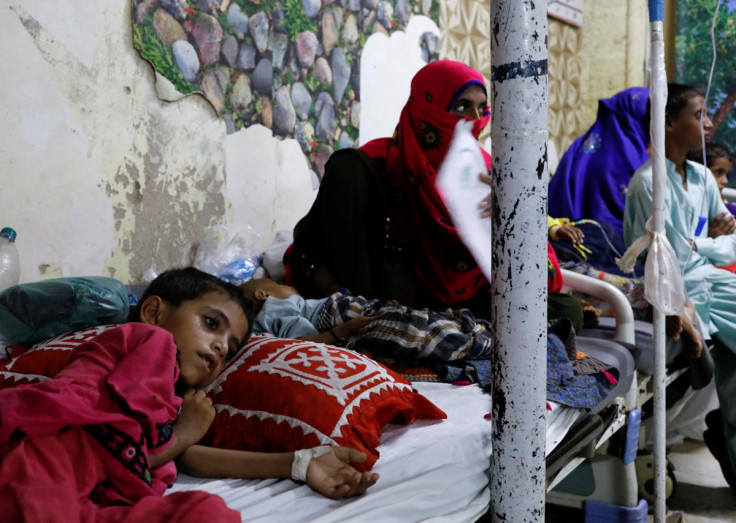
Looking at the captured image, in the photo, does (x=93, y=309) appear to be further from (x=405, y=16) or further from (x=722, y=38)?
(x=722, y=38)

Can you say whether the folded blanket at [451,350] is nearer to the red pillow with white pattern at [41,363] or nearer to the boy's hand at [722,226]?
the red pillow with white pattern at [41,363]

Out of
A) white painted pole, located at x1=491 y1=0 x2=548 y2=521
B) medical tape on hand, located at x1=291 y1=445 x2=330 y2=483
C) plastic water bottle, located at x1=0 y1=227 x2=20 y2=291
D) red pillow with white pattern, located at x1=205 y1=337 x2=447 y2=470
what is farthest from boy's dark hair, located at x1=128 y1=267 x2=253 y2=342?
plastic water bottle, located at x1=0 y1=227 x2=20 y2=291

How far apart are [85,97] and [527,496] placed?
193 centimetres

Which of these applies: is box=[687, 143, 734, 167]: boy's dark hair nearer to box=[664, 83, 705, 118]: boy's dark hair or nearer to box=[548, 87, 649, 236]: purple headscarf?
box=[548, 87, 649, 236]: purple headscarf

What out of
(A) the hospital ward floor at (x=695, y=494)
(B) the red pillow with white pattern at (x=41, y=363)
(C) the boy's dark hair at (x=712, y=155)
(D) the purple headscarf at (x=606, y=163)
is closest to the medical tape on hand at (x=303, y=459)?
(B) the red pillow with white pattern at (x=41, y=363)

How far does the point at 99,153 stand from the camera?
2445 millimetres

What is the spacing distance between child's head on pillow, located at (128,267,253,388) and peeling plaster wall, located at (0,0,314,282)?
0.92m

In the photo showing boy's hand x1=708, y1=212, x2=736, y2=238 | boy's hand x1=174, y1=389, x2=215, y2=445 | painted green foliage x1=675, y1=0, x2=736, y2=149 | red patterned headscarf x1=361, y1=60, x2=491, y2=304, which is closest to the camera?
boy's hand x1=174, y1=389, x2=215, y2=445

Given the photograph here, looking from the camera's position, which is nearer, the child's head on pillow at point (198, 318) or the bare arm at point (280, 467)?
the bare arm at point (280, 467)

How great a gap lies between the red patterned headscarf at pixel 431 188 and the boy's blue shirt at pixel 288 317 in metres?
0.50

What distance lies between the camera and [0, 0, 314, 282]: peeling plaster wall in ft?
7.27

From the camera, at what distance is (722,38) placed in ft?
18.5

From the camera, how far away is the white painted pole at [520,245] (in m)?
1.14

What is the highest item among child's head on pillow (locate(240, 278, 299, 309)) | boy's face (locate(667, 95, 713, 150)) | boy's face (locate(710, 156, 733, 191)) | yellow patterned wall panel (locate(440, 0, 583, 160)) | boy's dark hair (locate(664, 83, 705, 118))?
yellow patterned wall panel (locate(440, 0, 583, 160))
